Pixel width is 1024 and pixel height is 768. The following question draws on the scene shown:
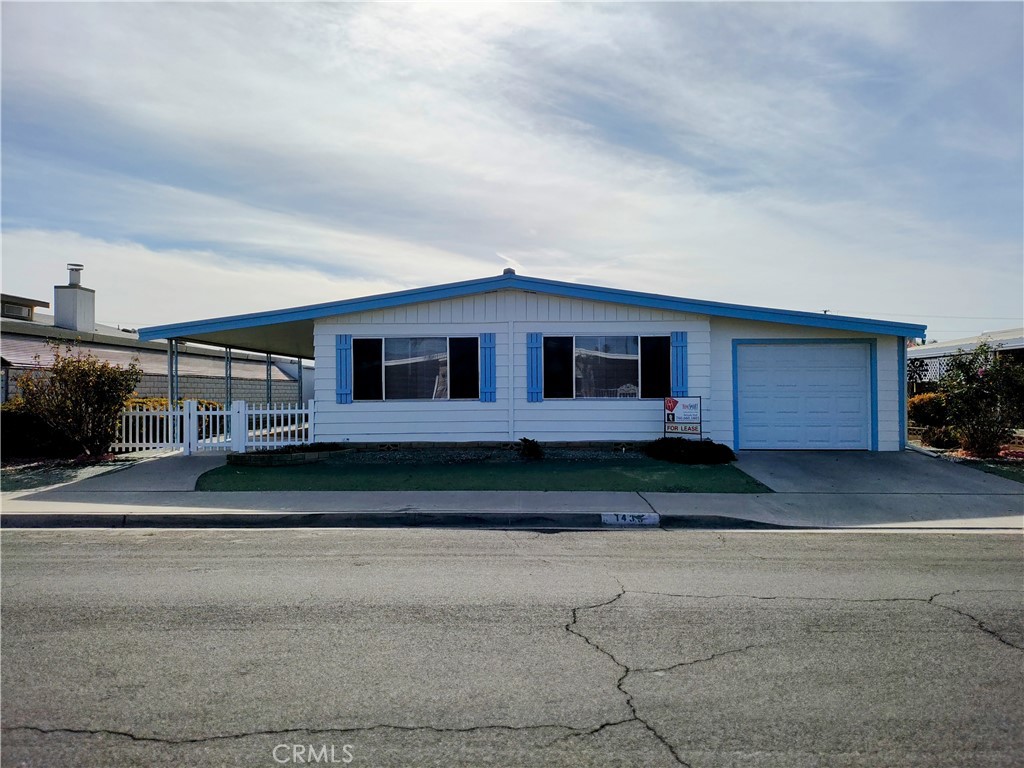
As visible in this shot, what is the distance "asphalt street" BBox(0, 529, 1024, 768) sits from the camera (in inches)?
145

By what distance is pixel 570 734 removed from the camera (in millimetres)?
3789

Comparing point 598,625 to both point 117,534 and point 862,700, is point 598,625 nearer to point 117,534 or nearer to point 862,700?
point 862,700

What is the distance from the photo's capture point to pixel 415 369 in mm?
15484

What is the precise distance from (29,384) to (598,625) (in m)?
13.4

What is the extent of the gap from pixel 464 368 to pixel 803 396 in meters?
7.00

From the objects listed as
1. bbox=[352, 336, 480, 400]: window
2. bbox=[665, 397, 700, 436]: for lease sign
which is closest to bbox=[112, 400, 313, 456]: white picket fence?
bbox=[352, 336, 480, 400]: window

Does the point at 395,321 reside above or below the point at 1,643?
above

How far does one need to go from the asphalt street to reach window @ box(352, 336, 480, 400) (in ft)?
25.4

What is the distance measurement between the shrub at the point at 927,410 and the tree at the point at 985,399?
12.4 feet

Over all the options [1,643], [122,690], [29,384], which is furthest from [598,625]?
[29,384]

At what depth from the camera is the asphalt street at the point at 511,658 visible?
369 centimetres

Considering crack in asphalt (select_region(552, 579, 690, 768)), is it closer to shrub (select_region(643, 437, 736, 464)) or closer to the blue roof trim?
shrub (select_region(643, 437, 736, 464))

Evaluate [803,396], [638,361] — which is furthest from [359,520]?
[803,396]

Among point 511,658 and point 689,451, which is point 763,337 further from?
point 511,658
